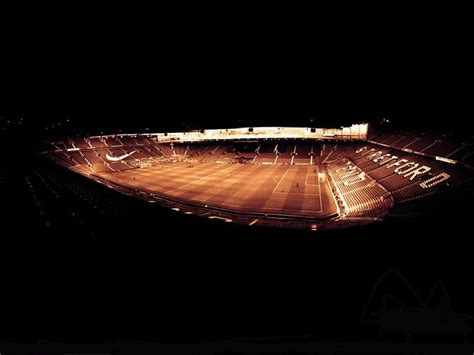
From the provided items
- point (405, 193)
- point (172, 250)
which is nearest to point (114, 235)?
point (172, 250)

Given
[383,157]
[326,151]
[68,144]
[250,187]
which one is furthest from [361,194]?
[68,144]

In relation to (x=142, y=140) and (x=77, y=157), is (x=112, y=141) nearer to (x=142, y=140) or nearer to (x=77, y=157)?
(x=142, y=140)

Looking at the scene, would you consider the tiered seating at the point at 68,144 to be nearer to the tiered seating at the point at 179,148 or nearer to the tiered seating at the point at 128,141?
the tiered seating at the point at 128,141

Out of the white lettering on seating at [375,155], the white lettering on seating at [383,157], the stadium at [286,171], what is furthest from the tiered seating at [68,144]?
the white lettering on seating at [383,157]

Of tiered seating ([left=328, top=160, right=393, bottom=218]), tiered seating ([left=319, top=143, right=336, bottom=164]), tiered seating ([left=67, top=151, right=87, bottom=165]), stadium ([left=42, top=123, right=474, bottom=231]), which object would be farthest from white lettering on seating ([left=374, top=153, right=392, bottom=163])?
tiered seating ([left=67, top=151, right=87, bottom=165])

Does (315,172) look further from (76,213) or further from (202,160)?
(76,213)

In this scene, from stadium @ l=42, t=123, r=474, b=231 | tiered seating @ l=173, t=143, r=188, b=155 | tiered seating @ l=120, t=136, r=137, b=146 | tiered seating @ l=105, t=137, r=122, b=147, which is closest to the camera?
stadium @ l=42, t=123, r=474, b=231

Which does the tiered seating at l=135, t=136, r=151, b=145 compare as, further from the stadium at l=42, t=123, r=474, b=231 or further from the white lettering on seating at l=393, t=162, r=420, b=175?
the white lettering on seating at l=393, t=162, r=420, b=175
